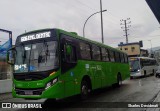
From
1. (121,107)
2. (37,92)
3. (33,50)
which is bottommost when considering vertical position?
(121,107)

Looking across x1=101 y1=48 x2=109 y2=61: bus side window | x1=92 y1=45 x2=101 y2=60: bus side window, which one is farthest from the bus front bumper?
x1=101 y1=48 x2=109 y2=61: bus side window

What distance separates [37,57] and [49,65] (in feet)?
2.08

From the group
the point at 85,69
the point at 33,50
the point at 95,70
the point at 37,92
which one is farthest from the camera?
the point at 95,70

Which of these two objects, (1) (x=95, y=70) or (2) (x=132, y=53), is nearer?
(1) (x=95, y=70)

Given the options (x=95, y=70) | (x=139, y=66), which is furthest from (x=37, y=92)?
(x=139, y=66)

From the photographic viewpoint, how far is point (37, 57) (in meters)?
9.76

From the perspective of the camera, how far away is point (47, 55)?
9.70m

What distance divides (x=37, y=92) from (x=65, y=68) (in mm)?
1512

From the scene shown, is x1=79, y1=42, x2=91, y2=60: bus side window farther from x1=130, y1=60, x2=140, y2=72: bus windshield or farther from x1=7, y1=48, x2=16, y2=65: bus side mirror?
x1=130, y1=60, x2=140, y2=72: bus windshield

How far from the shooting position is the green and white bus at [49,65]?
939 cm

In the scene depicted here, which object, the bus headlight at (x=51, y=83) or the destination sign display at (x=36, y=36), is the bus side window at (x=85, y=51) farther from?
the bus headlight at (x=51, y=83)

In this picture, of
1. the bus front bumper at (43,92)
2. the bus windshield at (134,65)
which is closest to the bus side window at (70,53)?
the bus front bumper at (43,92)

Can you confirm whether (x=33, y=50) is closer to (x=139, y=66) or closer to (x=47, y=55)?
(x=47, y=55)

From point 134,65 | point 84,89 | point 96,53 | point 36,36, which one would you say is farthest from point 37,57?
point 134,65
